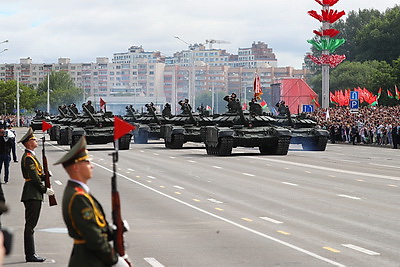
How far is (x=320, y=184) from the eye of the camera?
24.8 metres

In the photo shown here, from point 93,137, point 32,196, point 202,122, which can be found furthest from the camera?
point 202,122

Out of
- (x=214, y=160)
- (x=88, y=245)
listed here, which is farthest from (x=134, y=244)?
(x=214, y=160)

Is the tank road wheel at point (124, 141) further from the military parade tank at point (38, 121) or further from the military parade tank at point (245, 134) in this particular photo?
the military parade tank at point (38, 121)

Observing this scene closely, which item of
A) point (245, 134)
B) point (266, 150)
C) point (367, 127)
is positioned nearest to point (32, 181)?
point (245, 134)

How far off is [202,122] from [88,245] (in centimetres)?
4253

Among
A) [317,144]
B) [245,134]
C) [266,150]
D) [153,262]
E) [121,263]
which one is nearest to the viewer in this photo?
[121,263]

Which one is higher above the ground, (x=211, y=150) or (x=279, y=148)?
(x=279, y=148)

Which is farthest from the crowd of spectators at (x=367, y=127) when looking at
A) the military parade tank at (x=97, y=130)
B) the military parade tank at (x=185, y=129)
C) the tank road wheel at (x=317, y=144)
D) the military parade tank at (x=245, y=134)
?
the military parade tank at (x=97, y=130)

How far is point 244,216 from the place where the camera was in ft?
56.5

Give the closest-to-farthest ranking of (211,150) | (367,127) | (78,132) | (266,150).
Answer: (211,150)
(266,150)
(78,132)
(367,127)

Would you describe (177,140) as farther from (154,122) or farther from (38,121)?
(38,121)

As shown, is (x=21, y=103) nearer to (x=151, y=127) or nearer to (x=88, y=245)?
(x=151, y=127)

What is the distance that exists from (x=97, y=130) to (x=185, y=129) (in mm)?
5232

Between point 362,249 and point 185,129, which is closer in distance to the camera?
point 362,249
